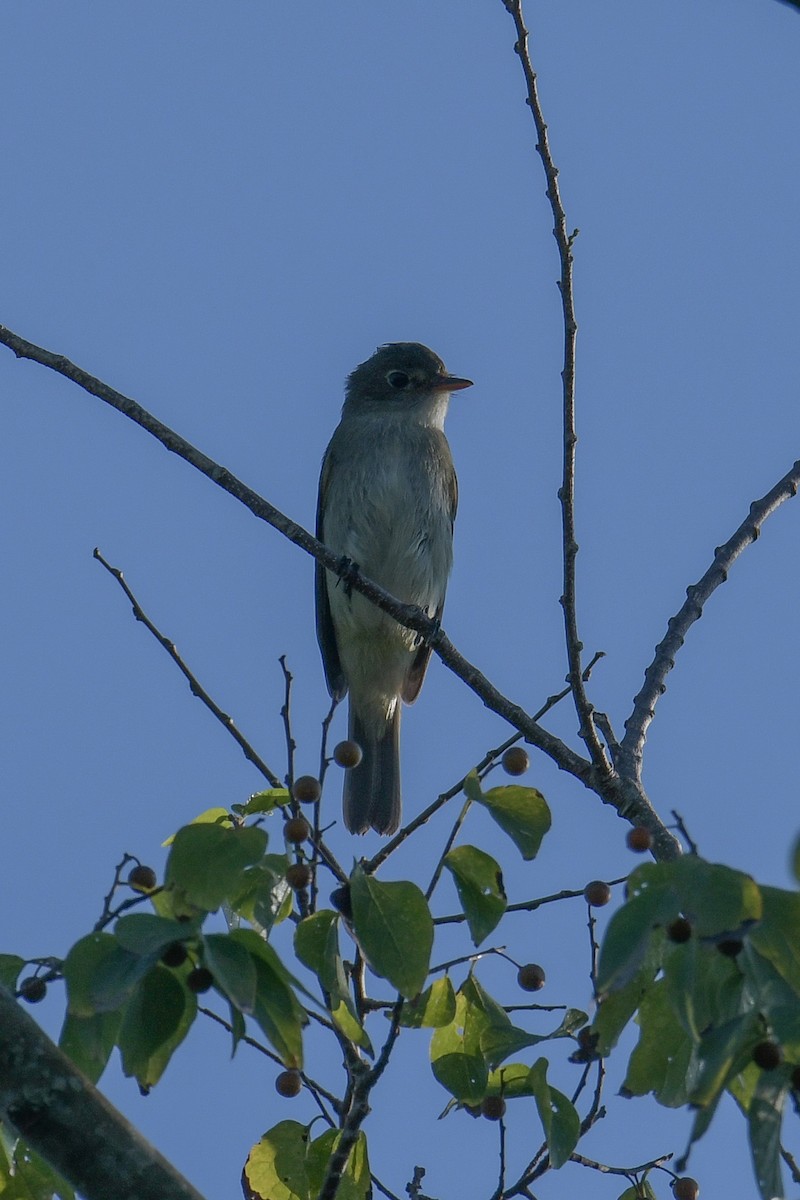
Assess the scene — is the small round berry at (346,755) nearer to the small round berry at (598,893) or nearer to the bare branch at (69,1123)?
the small round berry at (598,893)

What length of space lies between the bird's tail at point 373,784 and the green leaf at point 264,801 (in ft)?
13.9

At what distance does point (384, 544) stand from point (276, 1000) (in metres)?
5.97

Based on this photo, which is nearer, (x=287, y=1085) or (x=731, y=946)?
(x=731, y=946)

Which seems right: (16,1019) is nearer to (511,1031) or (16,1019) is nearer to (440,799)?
(511,1031)

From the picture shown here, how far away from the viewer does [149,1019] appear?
95.5 inches

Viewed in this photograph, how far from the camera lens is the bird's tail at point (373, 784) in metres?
8.09

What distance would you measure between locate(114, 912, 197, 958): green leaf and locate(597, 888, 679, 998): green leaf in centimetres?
67

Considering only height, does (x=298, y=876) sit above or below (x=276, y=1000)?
above

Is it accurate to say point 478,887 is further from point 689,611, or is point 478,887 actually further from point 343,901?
point 689,611

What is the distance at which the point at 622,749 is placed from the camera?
4441mm

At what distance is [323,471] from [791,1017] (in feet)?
23.2

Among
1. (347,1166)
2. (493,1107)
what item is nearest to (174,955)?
(347,1166)

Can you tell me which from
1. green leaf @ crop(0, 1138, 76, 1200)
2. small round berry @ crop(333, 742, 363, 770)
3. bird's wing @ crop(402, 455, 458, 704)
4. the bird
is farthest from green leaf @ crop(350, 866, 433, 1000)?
bird's wing @ crop(402, 455, 458, 704)

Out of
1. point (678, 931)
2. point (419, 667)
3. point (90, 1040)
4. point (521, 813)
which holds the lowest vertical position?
point (90, 1040)
